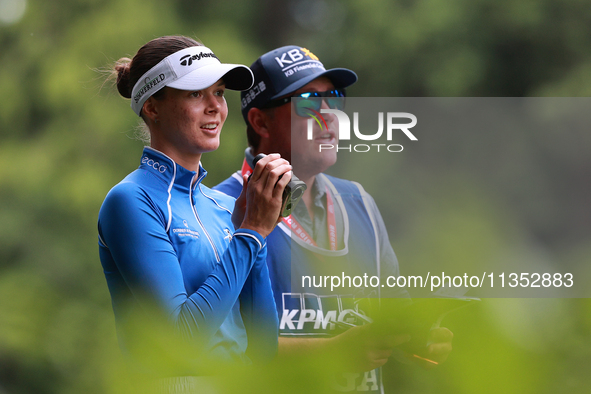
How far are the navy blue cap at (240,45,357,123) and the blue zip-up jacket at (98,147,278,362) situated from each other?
461mm

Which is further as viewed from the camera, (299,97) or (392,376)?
(299,97)

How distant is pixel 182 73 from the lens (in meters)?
1.20

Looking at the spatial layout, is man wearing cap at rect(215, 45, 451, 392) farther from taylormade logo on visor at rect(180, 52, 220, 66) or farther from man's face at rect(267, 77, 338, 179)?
taylormade logo on visor at rect(180, 52, 220, 66)

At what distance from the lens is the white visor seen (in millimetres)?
1192

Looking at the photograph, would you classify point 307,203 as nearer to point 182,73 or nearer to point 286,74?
point 286,74

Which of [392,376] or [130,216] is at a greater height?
[130,216]

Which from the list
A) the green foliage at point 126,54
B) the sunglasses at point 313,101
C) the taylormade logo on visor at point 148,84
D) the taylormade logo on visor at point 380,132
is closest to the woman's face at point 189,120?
the taylormade logo on visor at point 148,84

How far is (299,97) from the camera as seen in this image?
170 cm

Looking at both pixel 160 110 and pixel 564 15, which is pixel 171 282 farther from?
pixel 564 15

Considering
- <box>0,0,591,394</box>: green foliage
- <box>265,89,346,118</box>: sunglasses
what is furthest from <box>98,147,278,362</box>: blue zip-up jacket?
<box>0,0,591,394</box>: green foliage

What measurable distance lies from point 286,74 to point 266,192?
29.4 inches

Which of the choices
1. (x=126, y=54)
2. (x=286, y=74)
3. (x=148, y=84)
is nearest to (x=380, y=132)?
(x=286, y=74)

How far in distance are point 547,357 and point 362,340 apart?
0.28 ft

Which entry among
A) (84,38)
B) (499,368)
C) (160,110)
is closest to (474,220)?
(499,368)
